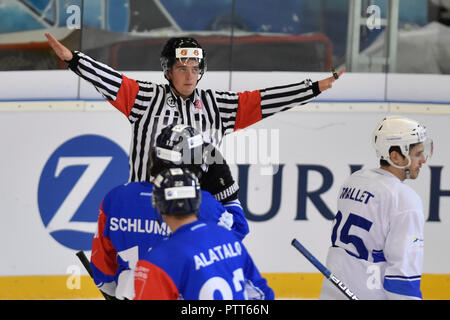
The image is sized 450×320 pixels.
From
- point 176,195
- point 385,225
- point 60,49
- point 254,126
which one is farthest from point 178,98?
point 254,126

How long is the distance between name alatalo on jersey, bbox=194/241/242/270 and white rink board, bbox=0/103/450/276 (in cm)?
220

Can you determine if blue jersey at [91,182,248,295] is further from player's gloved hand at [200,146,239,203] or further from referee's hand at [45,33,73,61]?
referee's hand at [45,33,73,61]

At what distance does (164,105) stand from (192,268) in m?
1.15

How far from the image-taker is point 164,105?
128 inches

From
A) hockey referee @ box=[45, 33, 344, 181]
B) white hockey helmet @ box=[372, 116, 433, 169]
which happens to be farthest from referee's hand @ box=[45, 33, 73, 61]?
white hockey helmet @ box=[372, 116, 433, 169]

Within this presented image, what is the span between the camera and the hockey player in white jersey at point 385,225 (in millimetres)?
2859

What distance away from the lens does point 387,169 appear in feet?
10.0

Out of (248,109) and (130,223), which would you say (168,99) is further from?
(130,223)

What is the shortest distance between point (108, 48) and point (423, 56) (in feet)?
5.37

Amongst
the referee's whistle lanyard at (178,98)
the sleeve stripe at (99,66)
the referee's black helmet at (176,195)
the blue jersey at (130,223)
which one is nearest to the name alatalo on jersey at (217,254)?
the referee's black helmet at (176,195)

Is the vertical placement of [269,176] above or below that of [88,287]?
above

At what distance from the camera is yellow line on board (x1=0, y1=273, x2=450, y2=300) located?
174 inches

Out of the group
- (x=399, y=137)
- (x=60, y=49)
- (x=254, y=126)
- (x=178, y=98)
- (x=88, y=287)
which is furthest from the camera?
(x=254, y=126)

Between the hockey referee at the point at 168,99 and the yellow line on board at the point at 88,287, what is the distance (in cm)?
135
